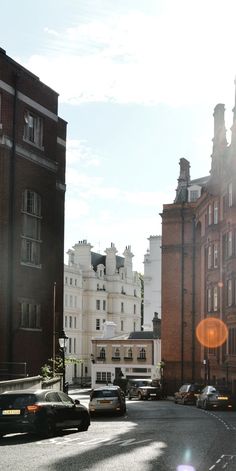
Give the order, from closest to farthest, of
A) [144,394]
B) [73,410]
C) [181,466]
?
[181,466]
[73,410]
[144,394]

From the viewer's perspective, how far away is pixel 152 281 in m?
107

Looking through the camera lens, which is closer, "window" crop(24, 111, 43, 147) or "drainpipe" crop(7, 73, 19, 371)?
"drainpipe" crop(7, 73, 19, 371)

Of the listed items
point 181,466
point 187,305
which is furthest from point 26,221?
point 187,305

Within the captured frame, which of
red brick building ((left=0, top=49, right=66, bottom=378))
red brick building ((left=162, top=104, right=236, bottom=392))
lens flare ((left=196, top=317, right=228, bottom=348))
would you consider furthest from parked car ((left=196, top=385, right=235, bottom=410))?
lens flare ((left=196, top=317, right=228, bottom=348))

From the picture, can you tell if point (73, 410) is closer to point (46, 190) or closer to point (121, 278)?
point (46, 190)

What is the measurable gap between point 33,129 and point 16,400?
64.2 ft

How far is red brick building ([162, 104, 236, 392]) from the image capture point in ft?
183

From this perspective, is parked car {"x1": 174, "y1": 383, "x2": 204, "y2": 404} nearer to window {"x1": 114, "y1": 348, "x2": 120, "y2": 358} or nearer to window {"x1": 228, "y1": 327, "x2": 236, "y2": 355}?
window {"x1": 228, "y1": 327, "x2": 236, "y2": 355}

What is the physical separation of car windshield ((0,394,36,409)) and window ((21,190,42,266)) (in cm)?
1567

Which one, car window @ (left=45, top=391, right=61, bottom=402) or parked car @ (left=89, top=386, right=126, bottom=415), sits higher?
car window @ (left=45, top=391, right=61, bottom=402)

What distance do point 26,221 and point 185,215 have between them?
124 feet

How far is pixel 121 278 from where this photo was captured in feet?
392

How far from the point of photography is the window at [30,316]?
36.6 m

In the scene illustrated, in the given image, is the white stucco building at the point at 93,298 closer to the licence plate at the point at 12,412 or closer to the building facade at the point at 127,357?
the building facade at the point at 127,357
